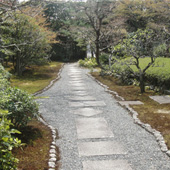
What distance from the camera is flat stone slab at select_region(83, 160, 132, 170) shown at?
3.26 m

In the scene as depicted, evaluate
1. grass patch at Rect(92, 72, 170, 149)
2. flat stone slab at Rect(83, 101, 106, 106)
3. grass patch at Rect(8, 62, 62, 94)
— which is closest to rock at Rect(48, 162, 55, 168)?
grass patch at Rect(92, 72, 170, 149)

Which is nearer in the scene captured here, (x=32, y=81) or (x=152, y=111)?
(x=152, y=111)

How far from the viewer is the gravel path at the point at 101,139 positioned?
134 inches

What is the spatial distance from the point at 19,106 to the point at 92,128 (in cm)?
169

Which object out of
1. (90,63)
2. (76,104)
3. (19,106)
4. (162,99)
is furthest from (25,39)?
(19,106)

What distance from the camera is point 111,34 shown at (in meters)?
18.5

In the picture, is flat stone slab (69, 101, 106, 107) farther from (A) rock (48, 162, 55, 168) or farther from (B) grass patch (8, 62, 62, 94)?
(A) rock (48, 162, 55, 168)

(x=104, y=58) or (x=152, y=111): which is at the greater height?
(x=104, y=58)

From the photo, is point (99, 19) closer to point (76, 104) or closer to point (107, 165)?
point (76, 104)

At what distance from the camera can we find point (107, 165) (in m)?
3.35

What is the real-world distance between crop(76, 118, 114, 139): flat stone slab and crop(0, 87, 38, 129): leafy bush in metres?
1.10

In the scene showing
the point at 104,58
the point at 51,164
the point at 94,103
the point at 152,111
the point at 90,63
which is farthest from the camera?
the point at 104,58

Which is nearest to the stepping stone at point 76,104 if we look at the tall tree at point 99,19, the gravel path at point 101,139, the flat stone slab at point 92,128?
the gravel path at point 101,139

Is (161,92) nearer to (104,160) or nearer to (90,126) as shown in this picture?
(90,126)
